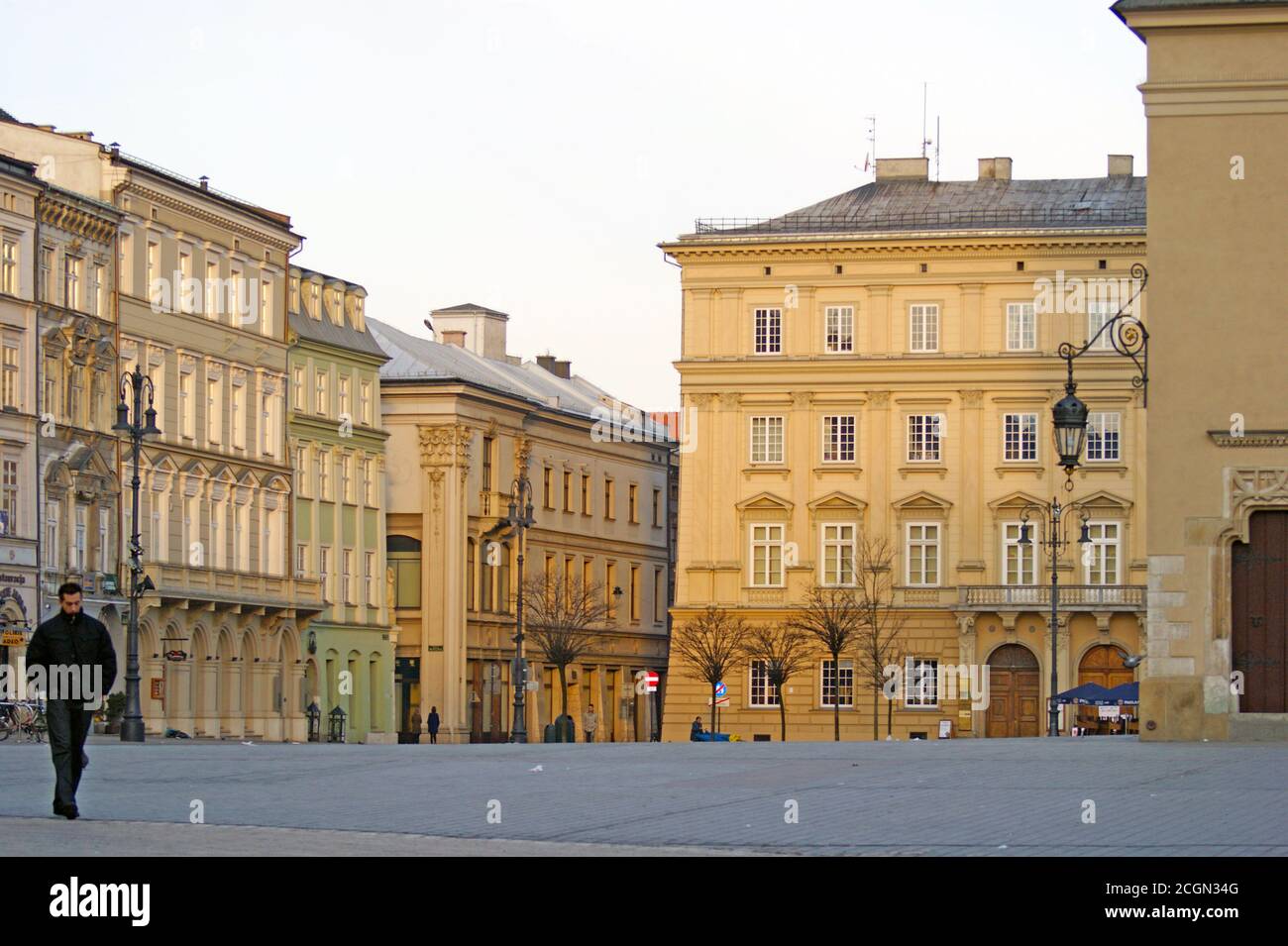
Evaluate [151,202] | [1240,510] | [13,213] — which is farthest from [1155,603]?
[151,202]

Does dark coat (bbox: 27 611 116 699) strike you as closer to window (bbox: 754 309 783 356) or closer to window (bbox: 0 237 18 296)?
window (bbox: 0 237 18 296)

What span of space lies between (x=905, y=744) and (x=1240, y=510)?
19.1 ft

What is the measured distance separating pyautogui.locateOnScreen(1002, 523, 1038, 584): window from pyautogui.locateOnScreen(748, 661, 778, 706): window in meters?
8.95

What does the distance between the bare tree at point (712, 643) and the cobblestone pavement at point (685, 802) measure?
198ft

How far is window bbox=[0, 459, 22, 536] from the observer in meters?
71.8

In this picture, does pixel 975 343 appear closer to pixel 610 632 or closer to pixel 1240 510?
pixel 610 632

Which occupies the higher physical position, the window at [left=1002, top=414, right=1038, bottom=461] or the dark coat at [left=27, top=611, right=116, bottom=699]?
the window at [left=1002, top=414, right=1038, bottom=461]

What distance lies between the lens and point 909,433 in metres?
96.2

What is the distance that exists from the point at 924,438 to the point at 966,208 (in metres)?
8.62

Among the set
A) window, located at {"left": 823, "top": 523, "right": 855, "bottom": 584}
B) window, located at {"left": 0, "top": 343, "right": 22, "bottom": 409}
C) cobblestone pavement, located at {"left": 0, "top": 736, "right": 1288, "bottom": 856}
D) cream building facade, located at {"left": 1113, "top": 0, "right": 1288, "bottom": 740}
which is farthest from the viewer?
window, located at {"left": 823, "top": 523, "right": 855, "bottom": 584}

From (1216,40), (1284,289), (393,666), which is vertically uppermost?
(1216,40)

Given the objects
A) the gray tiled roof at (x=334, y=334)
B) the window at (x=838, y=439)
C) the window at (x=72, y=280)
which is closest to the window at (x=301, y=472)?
the gray tiled roof at (x=334, y=334)

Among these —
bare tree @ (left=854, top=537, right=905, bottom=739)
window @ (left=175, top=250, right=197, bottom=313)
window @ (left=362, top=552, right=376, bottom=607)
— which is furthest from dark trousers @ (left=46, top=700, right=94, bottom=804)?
window @ (left=362, top=552, right=376, bottom=607)

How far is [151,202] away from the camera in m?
81.9
